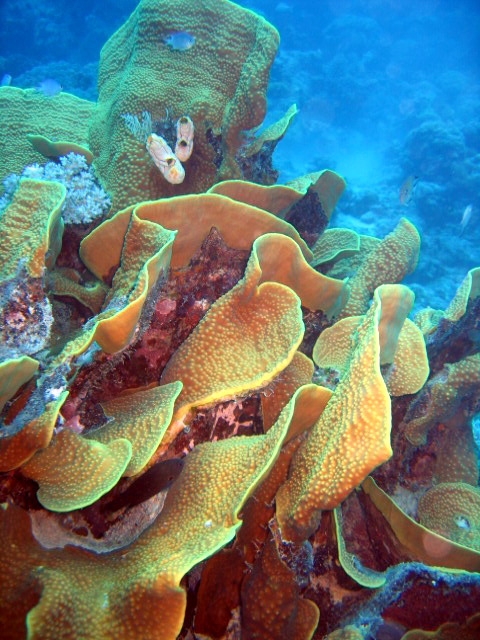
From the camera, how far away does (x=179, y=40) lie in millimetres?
3289

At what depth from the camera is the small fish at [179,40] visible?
3270mm

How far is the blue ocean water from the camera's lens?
16.5 meters

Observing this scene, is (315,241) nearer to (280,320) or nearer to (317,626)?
(280,320)

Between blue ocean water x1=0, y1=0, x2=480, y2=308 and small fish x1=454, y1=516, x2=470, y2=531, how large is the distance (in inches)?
445

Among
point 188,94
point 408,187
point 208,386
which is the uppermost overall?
point 408,187

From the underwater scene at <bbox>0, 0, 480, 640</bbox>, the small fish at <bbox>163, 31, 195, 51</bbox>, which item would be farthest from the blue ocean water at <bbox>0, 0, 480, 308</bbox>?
the small fish at <bbox>163, 31, 195, 51</bbox>

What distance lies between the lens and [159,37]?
3.33 meters

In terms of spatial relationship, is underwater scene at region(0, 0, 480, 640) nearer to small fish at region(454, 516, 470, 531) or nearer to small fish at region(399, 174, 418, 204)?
small fish at region(454, 516, 470, 531)

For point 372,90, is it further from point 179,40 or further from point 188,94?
point 188,94

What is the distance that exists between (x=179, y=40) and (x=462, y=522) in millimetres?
4266

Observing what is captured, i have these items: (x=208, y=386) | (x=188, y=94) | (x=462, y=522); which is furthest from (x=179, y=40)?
(x=462, y=522)

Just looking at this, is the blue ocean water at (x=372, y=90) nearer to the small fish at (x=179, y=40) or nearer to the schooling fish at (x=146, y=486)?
the small fish at (x=179, y=40)

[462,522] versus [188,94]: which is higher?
[188,94]

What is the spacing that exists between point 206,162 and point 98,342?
6.74ft
